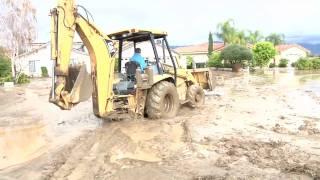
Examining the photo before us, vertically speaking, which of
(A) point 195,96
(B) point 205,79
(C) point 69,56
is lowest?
(A) point 195,96

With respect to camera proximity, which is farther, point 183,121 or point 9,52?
point 9,52

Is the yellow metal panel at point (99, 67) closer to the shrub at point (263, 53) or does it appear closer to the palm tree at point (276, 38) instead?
the shrub at point (263, 53)

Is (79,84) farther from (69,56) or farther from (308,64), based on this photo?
(308,64)

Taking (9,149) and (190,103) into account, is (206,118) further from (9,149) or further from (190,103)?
(9,149)

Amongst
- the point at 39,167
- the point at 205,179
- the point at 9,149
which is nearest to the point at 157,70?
the point at 9,149

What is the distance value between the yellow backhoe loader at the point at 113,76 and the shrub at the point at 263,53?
43878mm

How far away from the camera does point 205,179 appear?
621 centimetres

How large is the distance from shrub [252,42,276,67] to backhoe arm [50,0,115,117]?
157 feet

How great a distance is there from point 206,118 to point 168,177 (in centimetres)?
579

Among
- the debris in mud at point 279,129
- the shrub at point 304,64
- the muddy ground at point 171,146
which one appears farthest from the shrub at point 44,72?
the debris in mud at point 279,129

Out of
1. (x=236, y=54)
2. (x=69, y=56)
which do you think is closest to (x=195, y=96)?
(x=69, y=56)

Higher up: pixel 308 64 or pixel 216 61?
pixel 216 61

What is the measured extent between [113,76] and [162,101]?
5.06 feet

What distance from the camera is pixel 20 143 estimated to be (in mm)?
9883
